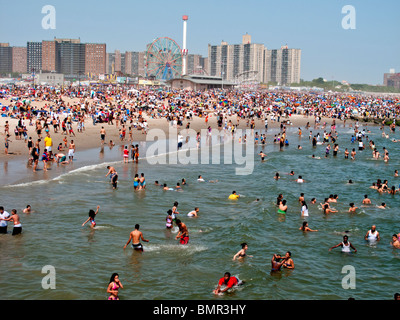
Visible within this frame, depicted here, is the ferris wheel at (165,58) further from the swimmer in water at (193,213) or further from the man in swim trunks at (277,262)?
the man in swim trunks at (277,262)

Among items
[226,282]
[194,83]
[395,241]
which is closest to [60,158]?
[226,282]

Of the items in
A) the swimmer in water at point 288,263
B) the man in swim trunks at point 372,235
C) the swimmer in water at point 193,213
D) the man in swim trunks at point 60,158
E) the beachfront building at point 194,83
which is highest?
the beachfront building at point 194,83

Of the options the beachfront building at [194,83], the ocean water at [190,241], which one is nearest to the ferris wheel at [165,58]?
the beachfront building at [194,83]

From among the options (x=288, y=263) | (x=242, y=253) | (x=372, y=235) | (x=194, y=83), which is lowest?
(x=288, y=263)

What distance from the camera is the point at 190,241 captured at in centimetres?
1403

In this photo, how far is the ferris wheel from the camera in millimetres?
97000

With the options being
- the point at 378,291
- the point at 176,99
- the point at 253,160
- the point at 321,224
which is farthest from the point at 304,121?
the point at 378,291

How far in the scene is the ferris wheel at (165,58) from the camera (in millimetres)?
97000

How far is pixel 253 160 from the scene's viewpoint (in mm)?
31031

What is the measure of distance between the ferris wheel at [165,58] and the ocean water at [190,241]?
76.0 m

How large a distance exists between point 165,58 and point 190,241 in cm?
8842

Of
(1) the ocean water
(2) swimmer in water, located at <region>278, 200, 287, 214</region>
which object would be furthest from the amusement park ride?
(2) swimmer in water, located at <region>278, 200, 287, 214</region>

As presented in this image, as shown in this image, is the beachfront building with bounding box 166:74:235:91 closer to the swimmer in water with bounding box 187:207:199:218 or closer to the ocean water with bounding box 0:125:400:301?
the ocean water with bounding box 0:125:400:301

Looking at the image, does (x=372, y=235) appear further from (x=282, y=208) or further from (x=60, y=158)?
(x=60, y=158)
